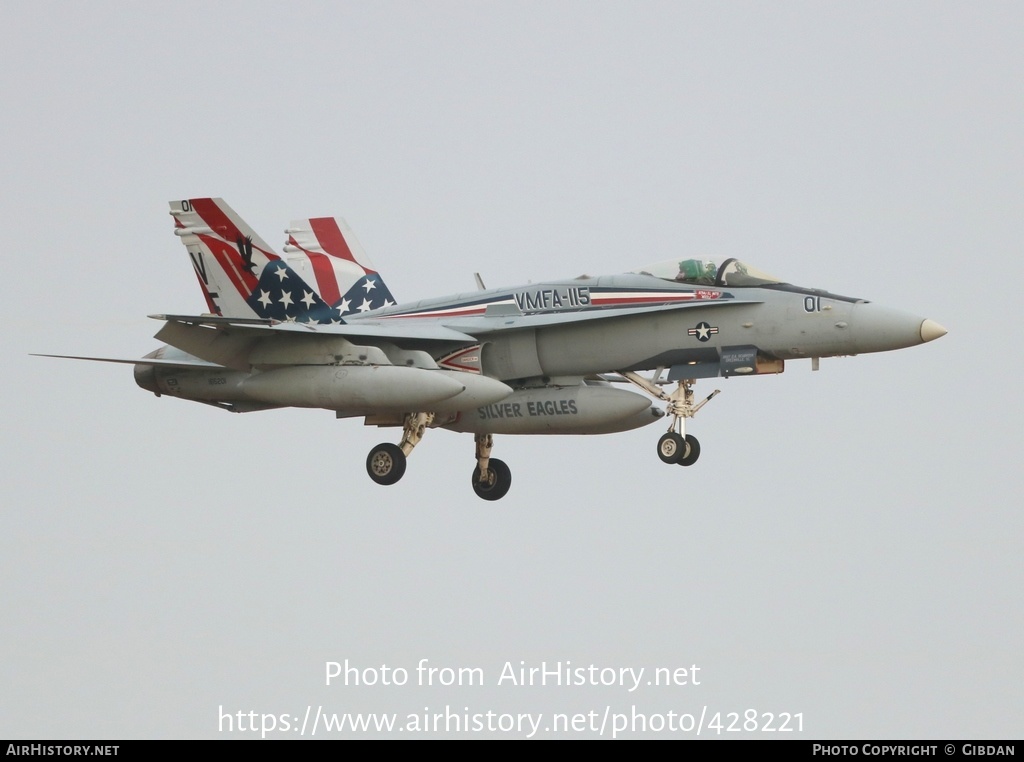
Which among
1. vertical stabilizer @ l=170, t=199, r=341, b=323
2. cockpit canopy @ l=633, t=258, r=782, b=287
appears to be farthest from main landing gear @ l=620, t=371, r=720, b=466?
vertical stabilizer @ l=170, t=199, r=341, b=323

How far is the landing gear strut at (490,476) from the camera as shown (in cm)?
2519

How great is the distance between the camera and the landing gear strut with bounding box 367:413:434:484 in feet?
76.0

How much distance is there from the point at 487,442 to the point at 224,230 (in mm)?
4774

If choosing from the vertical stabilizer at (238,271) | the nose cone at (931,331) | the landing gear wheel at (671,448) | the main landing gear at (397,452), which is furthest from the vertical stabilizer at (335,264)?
the nose cone at (931,331)

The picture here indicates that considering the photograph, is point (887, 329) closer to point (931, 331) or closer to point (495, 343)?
point (931, 331)

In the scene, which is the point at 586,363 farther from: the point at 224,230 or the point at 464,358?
the point at 224,230

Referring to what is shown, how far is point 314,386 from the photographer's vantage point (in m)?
22.2

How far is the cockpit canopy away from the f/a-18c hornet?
18 mm

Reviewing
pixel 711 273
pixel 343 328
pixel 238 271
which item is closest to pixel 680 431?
pixel 711 273

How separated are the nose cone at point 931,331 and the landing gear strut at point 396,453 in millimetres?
6518

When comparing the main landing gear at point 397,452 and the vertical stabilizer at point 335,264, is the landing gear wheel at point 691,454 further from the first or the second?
the vertical stabilizer at point 335,264

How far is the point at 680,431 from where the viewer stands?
72.3 feet

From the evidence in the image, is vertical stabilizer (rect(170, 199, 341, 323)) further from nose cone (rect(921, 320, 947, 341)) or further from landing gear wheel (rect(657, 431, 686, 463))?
nose cone (rect(921, 320, 947, 341))

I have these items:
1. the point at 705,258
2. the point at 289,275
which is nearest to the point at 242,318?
the point at 289,275
